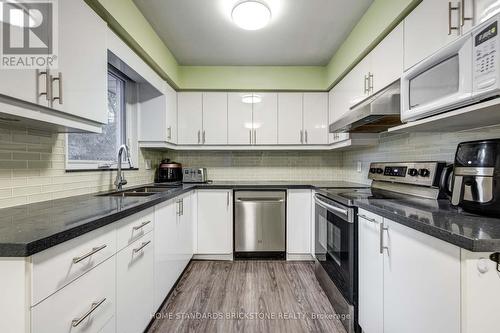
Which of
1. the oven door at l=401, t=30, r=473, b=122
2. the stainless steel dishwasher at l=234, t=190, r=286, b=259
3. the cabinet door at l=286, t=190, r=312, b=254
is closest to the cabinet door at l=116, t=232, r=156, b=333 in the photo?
the stainless steel dishwasher at l=234, t=190, r=286, b=259

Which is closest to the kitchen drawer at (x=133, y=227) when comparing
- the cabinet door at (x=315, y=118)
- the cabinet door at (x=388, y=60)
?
the cabinet door at (x=388, y=60)

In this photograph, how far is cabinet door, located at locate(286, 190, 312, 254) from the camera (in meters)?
2.73

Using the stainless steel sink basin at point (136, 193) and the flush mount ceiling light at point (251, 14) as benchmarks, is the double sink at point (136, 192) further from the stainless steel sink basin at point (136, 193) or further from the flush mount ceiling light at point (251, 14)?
the flush mount ceiling light at point (251, 14)

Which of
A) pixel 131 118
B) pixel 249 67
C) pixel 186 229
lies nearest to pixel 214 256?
pixel 186 229

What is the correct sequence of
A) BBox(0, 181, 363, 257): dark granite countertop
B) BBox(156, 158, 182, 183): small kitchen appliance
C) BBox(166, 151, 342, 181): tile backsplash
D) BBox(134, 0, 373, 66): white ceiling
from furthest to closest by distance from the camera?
1. BBox(166, 151, 342, 181): tile backsplash
2. BBox(156, 158, 182, 183): small kitchen appliance
3. BBox(134, 0, 373, 66): white ceiling
4. BBox(0, 181, 363, 257): dark granite countertop

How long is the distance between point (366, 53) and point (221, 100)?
1.70 meters

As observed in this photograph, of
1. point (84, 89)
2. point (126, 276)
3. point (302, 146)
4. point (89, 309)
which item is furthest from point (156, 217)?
point (302, 146)

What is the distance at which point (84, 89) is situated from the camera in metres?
1.33

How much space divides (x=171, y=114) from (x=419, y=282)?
9.03 ft

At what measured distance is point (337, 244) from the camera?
1.85 meters

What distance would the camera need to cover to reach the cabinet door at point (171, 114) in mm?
2773

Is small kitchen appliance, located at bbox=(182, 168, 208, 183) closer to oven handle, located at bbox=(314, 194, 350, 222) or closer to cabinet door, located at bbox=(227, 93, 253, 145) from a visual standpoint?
cabinet door, located at bbox=(227, 93, 253, 145)

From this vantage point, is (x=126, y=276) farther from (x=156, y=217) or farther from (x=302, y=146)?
(x=302, y=146)

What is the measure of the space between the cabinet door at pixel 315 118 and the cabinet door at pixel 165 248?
6.11ft
